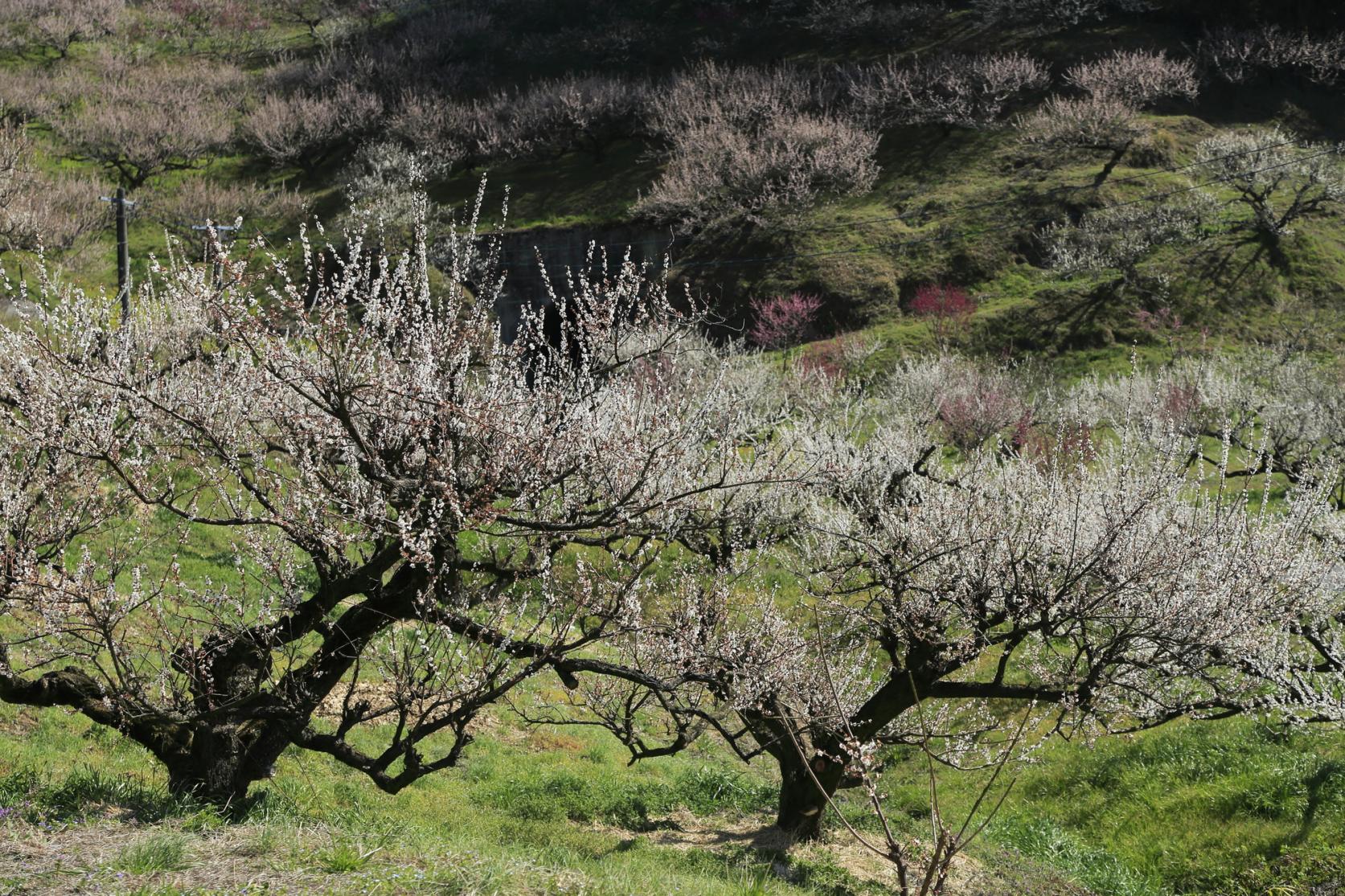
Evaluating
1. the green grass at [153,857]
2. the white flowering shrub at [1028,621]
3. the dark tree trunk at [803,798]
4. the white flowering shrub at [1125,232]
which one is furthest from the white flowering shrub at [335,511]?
the white flowering shrub at [1125,232]

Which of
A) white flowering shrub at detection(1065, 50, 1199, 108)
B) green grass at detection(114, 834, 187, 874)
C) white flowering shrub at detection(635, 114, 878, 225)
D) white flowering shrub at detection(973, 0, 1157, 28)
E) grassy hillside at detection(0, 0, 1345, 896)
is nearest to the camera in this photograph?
green grass at detection(114, 834, 187, 874)

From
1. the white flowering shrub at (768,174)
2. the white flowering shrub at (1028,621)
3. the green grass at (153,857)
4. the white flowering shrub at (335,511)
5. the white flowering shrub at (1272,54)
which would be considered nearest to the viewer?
the green grass at (153,857)

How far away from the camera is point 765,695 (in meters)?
10.0

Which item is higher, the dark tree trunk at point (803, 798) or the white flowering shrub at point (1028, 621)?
the white flowering shrub at point (1028, 621)

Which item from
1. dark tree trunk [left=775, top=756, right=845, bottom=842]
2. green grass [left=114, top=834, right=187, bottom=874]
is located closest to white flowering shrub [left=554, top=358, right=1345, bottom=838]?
dark tree trunk [left=775, top=756, right=845, bottom=842]

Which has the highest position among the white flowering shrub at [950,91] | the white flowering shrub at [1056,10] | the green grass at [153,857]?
the white flowering shrub at [1056,10]

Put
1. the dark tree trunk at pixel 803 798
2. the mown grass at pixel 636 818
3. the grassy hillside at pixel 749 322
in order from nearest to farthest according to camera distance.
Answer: the mown grass at pixel 636 818 → the grassy hillside at pixel 749 322 → the dark tree trunk at pixel 803 798

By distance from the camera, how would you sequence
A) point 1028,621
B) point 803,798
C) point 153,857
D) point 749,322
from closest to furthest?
point 153,857
point 1028,621
point 803,798
point 749,322

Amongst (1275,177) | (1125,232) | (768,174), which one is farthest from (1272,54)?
(768,174)

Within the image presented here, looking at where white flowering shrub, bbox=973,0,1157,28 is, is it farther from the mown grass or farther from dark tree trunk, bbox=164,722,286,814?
dark tree trunk, bbox=164,722,286,814

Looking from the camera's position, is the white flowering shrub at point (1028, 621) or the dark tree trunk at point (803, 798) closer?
the white flowering shrub at point (1028, 621)

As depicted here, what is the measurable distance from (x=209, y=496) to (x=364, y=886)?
1262cm

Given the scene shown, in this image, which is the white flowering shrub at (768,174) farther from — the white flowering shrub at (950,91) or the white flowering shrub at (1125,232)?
the white flowering shrub at (1125,232)

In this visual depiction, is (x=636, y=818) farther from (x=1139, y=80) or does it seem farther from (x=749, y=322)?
(x=1139, y=80)
